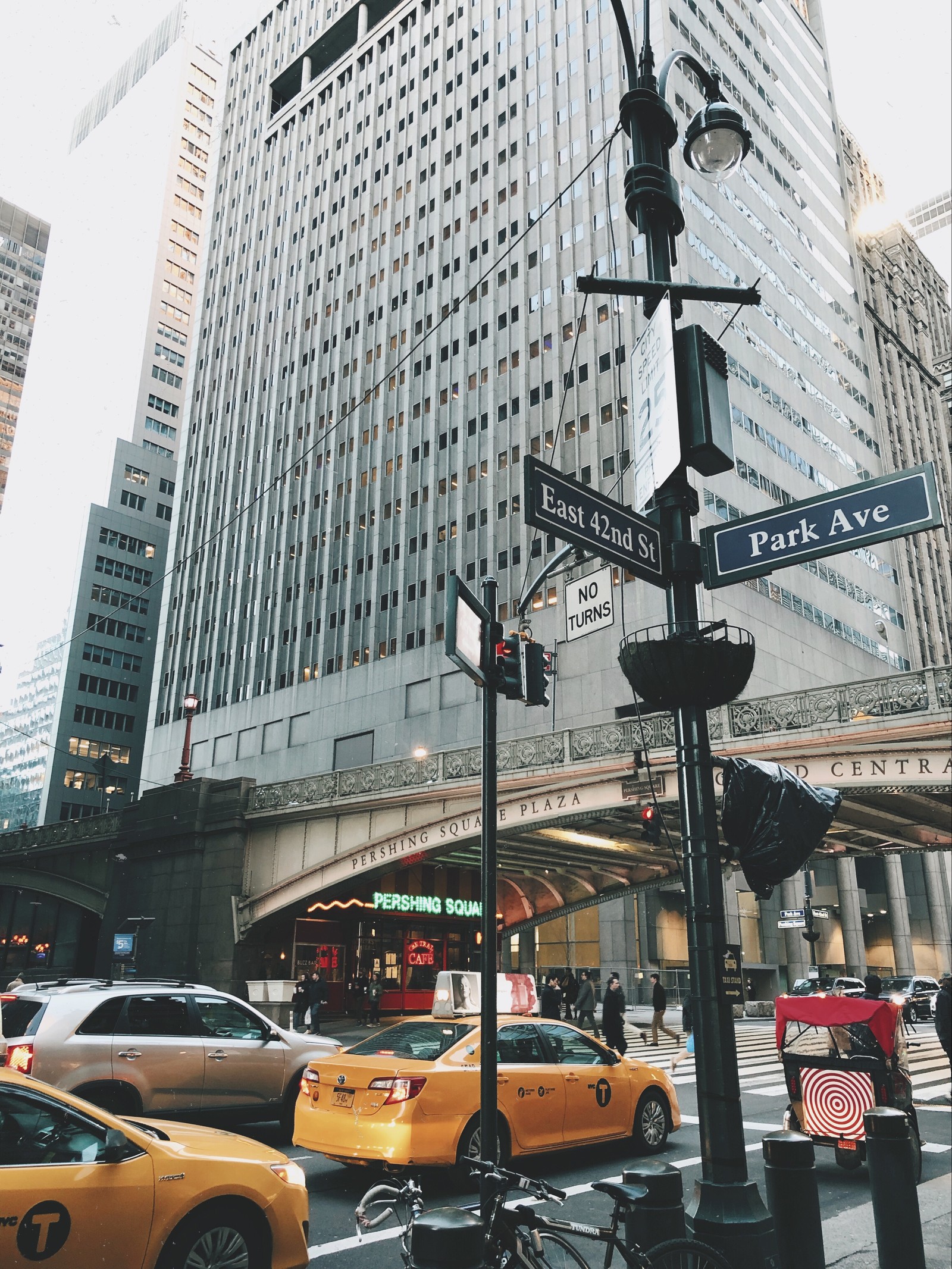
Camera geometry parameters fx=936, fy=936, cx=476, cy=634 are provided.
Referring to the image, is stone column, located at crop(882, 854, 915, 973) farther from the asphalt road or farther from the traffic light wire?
the asphalt road

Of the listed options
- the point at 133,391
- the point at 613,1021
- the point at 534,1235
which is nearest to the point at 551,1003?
the point at 613,1021

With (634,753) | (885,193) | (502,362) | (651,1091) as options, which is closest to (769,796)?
(651,1091)

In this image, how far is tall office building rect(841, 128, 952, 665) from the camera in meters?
73.9

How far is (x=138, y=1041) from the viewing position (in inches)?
394

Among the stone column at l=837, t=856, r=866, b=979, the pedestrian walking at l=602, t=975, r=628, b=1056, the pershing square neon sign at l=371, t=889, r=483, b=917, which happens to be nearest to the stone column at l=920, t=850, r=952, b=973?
the stone column at l=837, t=856, r=866, b=979

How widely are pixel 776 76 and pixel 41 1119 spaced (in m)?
76.2

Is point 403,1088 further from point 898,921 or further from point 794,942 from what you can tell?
point 898,921

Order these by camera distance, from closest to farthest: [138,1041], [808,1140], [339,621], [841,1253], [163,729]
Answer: [808,1140] → [841,1253] → [138,1041] → [339,621] → [163,729]

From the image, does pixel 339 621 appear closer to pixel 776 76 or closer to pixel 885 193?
pixel 776 76

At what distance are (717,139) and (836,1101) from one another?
8865 millimetres

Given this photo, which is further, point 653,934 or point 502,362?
point 502,362

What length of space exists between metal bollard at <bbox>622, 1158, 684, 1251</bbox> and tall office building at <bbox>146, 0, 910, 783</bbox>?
3667 cm

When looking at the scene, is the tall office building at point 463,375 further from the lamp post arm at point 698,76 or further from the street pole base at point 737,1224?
the street pole base at point 737,1224

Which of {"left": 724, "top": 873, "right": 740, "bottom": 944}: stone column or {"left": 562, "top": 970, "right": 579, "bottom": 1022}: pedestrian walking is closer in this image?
{"left": 562, "top": 970, "right": 579, "bottom": 1022}: pedestrian walking
